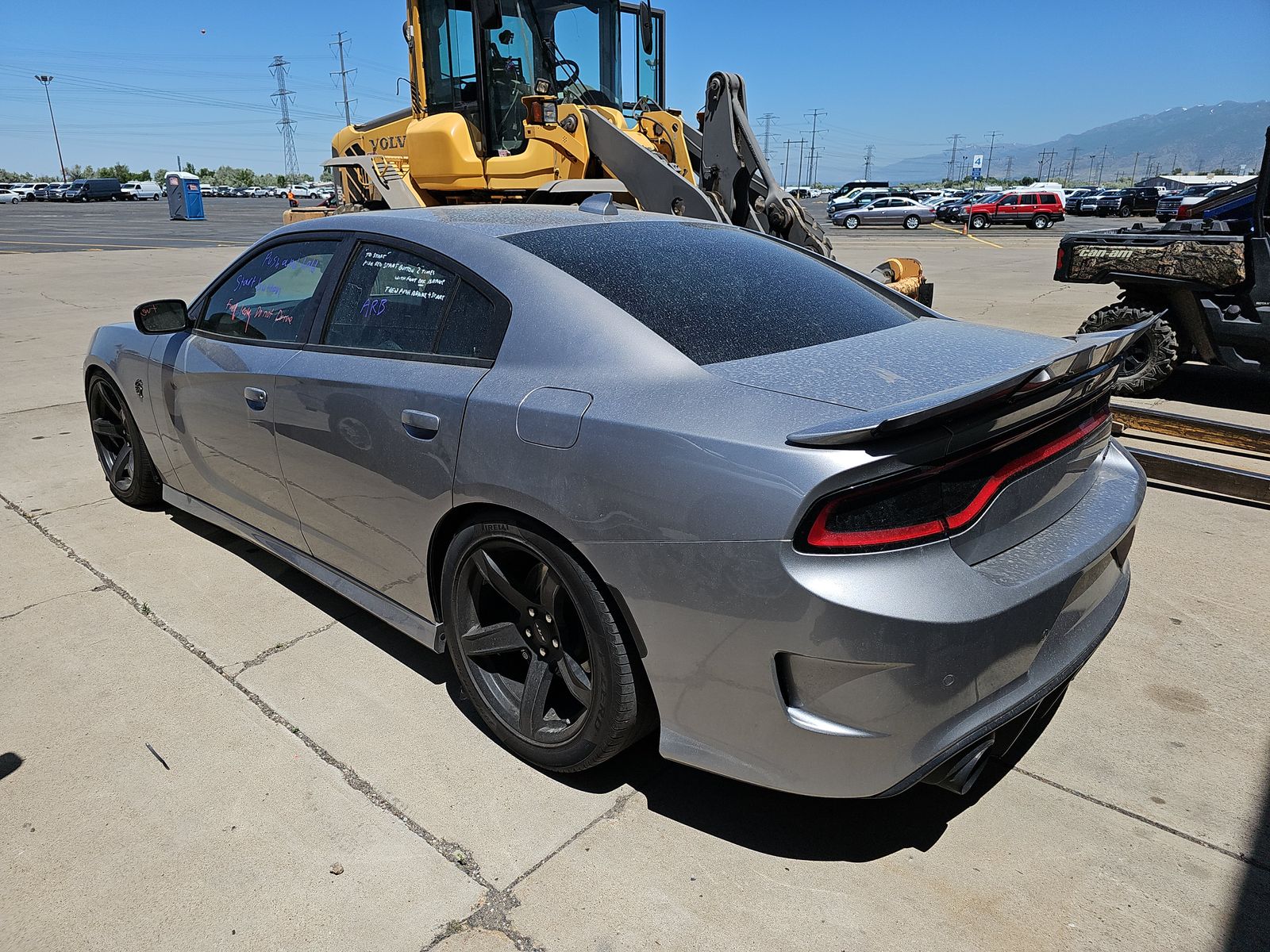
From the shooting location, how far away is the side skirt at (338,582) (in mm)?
2801

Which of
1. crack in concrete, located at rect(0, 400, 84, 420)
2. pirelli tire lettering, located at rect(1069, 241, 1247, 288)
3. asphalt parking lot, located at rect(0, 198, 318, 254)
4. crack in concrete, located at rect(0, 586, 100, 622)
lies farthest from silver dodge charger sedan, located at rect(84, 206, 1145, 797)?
asphalt parking lot, located at rect(0, 198, 318, 254)

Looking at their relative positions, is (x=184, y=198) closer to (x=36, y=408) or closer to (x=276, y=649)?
(x=36, y=408)

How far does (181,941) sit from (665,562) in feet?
4.59

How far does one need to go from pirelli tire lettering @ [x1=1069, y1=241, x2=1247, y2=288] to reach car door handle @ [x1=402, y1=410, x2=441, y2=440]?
5.91 metres

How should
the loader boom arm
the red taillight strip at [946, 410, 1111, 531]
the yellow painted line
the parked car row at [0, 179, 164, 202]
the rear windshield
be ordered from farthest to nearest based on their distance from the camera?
the parked car row at [0, 179, 164, 202] → the yellow painted line → the loader boom arm → the rear windshield → the red taillight strip at [946, 410, 1111, 531]

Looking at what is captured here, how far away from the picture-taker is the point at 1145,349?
665 cm

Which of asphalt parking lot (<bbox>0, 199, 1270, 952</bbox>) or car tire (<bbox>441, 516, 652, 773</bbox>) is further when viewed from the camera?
car tire (<bbox>441, 516, 652, 773</bbox>)

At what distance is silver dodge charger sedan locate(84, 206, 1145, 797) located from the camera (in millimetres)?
1854

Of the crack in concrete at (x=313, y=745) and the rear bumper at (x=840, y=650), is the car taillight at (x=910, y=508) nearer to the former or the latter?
the rear bumper at (x=840, y=650)

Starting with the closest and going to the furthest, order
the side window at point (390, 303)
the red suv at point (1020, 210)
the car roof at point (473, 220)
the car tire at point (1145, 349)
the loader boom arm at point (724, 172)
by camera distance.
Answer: the side window at point (390, 303) < the car roof at point (473, 220) < the car tire at point (1145, 349) < the loader boom arm at point (724, 172) < the red suv at point (1020, 210)

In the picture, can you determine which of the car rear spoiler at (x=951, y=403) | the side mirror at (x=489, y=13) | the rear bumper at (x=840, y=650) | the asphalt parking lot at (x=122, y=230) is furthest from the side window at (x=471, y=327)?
the asphalt parking lot at (x=122, y=230)

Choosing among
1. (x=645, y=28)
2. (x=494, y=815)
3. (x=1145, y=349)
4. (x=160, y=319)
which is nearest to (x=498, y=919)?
(x=494, y=815)

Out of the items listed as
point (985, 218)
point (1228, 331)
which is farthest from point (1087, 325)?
point (985, 218)

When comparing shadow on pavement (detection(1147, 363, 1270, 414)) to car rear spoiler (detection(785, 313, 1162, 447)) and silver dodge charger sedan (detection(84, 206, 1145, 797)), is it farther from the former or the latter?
car rear spoiler (detection(785, 313, 1162, 447))
